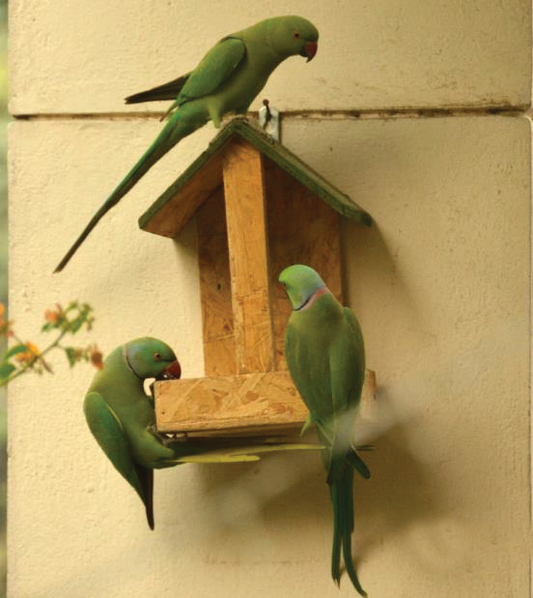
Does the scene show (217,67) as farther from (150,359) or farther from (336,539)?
(336,539)

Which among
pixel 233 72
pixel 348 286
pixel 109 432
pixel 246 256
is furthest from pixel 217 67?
pixel 109 432

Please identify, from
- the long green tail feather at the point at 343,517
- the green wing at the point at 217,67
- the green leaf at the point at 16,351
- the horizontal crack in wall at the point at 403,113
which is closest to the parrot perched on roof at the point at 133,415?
the long green tail feather at the point at 343,517

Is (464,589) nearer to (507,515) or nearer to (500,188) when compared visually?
(507,515)

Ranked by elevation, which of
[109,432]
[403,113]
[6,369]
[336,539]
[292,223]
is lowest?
[336,539]

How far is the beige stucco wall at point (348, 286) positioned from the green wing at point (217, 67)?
207mm

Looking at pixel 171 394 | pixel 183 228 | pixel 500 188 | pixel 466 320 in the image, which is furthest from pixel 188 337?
pixel 500 188

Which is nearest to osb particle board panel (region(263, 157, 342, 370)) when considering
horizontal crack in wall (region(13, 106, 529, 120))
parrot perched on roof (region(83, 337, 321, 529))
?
horizontal crack in wall (region(13, 106, 529, 120))

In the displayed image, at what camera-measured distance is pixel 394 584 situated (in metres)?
1.50

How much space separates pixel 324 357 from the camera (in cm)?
127

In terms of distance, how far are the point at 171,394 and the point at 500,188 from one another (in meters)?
0.60

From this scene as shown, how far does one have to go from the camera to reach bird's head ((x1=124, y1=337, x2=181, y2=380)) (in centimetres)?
134

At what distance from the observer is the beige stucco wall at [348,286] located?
4.97ft

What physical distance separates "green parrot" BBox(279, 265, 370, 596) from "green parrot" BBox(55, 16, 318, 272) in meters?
0.26

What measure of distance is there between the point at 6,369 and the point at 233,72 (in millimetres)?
898
